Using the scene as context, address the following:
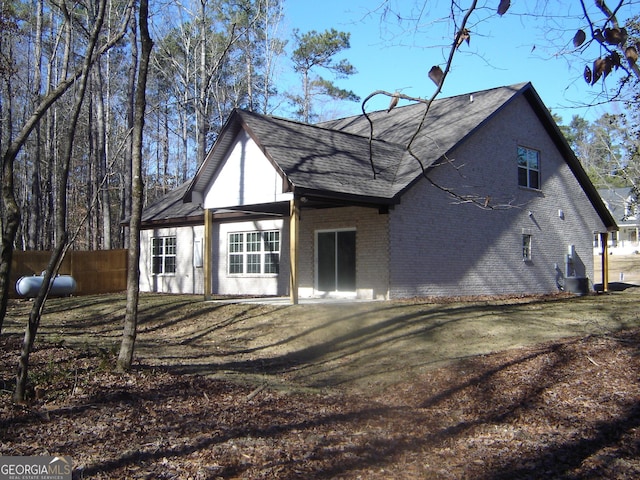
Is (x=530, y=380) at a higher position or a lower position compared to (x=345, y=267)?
lower

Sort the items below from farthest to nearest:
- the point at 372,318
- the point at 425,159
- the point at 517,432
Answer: the point at 425,159 < the point at 372,318 < the point at 517,432

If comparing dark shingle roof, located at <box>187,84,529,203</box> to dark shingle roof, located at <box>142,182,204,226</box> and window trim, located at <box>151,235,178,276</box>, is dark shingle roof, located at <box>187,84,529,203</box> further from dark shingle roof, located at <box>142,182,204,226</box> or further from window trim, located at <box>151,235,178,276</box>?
window trim, located at <box>151,235,178,276</box>

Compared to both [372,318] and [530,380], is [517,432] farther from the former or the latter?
[372,318]

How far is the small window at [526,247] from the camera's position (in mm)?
22094

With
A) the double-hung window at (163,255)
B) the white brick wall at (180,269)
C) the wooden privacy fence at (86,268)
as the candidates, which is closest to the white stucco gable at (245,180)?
the white brick wall at (180,269)

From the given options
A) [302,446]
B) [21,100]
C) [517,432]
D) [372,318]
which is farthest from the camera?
[21,100]

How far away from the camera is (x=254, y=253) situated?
21.8 meters

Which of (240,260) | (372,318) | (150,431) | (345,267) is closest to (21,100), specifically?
(240,260)

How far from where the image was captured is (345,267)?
1834cm

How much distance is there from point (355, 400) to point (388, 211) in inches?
357

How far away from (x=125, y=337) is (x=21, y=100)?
40.6 meters

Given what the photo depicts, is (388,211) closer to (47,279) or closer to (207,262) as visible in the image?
(207,262)

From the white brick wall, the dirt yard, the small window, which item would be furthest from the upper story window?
the white brick wall

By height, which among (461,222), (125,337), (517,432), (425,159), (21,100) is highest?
(21,100)
